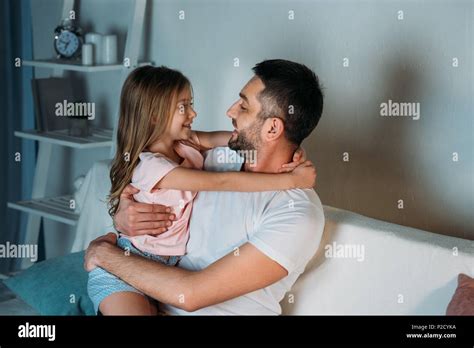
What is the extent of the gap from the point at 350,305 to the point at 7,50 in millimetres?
1410

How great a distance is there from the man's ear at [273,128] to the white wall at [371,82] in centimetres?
40

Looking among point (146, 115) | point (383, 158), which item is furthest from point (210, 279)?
point (383, 158)

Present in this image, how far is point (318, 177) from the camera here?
6.50ft

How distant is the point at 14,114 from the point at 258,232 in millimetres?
1333

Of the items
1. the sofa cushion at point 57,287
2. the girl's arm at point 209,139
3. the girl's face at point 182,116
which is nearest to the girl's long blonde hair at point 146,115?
the girl's face at point 182,116

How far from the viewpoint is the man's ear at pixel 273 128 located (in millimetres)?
1485

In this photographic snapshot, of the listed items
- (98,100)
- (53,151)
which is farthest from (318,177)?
(53,151)

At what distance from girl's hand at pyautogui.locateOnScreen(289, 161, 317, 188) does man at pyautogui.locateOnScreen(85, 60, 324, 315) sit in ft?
0.04

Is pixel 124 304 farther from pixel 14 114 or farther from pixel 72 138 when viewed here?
pixel 14 114

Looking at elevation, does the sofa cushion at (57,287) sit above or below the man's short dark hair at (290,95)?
below

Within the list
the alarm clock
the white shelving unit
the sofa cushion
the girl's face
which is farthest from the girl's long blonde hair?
the alarm clock

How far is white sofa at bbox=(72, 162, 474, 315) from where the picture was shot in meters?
1.40

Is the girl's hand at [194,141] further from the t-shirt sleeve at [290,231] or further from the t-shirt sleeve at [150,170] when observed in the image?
the t-shirt sleeve at [290,231]
